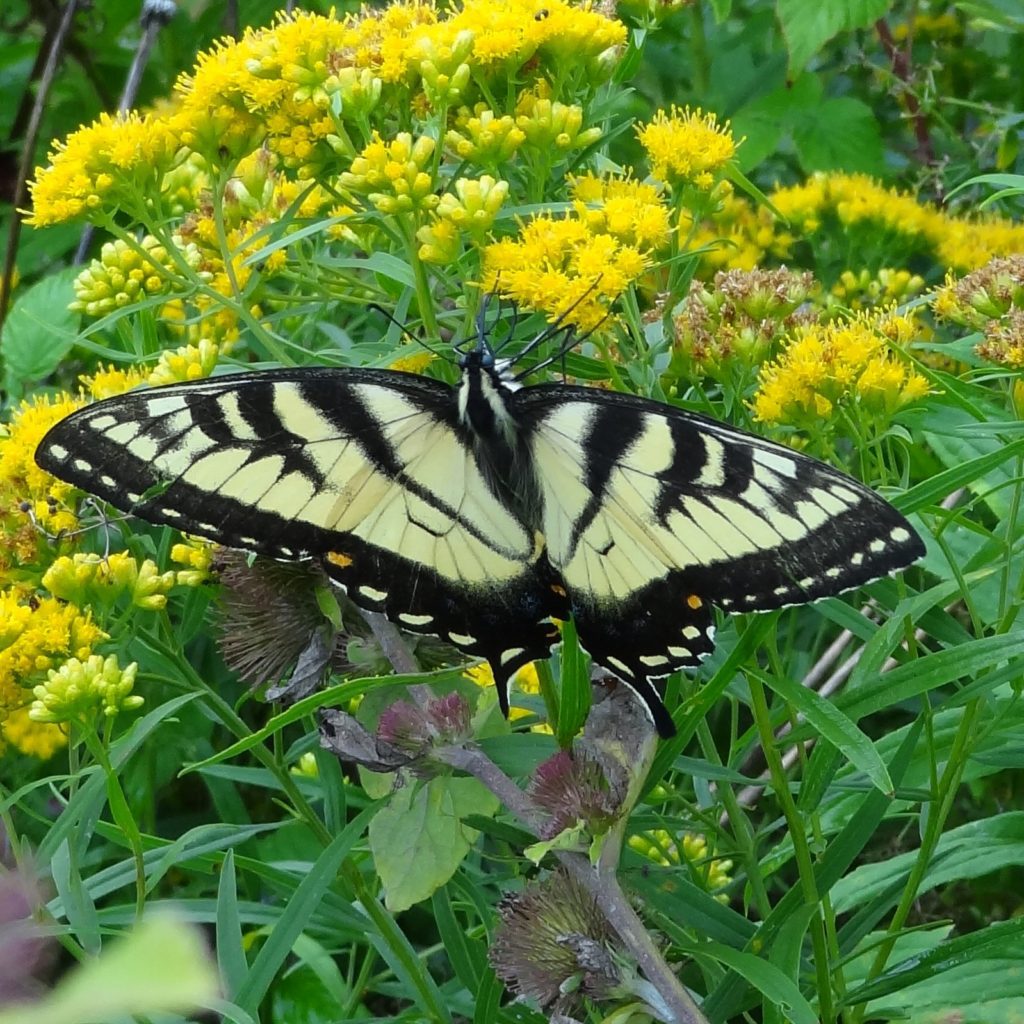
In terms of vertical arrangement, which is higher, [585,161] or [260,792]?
[585,161]

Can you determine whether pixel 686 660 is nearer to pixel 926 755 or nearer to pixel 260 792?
pixel 926 755

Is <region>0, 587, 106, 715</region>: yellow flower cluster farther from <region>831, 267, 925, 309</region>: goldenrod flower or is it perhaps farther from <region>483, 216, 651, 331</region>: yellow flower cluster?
<region>831, 267, 925, 309</region>: goldenrod flower

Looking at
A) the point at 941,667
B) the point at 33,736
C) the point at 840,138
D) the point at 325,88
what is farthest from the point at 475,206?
the point at 840,138

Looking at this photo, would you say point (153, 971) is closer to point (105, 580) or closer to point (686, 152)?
point (105, 580)

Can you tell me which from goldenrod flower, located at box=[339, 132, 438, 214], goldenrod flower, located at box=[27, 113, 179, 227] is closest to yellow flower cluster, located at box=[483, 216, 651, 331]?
goldenrod flower, located at box=[339, 132, 438, 214]

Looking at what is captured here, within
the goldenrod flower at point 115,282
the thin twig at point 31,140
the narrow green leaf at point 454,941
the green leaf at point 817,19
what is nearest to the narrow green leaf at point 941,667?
the narrow green leaf at point 454,941

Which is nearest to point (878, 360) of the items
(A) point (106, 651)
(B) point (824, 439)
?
(B) point (824, 439)

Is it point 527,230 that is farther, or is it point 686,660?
point 527,230
